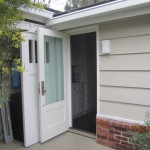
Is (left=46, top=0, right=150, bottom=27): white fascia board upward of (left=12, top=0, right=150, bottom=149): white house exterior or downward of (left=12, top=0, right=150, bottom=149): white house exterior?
upward

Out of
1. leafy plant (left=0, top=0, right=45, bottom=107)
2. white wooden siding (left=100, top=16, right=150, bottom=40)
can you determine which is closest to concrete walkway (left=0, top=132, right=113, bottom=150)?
leafy plant (left=0, top=0, right=45, bottom=107)

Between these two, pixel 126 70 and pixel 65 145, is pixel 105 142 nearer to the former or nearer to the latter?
pixel 65 145

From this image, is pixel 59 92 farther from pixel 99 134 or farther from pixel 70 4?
pixel 70 4

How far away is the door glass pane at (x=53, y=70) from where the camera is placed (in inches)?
147

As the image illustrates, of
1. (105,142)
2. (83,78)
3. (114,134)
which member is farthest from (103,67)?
(83,78)

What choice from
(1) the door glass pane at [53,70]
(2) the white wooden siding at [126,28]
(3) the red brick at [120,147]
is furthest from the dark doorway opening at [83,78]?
(2) the white wooden siding at [126,28]

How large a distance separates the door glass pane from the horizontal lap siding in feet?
3.10

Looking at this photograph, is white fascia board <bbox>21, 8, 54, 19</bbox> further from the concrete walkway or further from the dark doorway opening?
the concrete walkway

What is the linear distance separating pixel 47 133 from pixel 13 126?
88cm

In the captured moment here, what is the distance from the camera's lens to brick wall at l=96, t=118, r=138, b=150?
3197mm

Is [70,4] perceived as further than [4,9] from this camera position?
Yes

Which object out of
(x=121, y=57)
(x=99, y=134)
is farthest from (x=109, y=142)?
(x=121, y=57)

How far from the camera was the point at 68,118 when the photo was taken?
4262 mm

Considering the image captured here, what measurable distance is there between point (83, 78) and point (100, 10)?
306 cm
